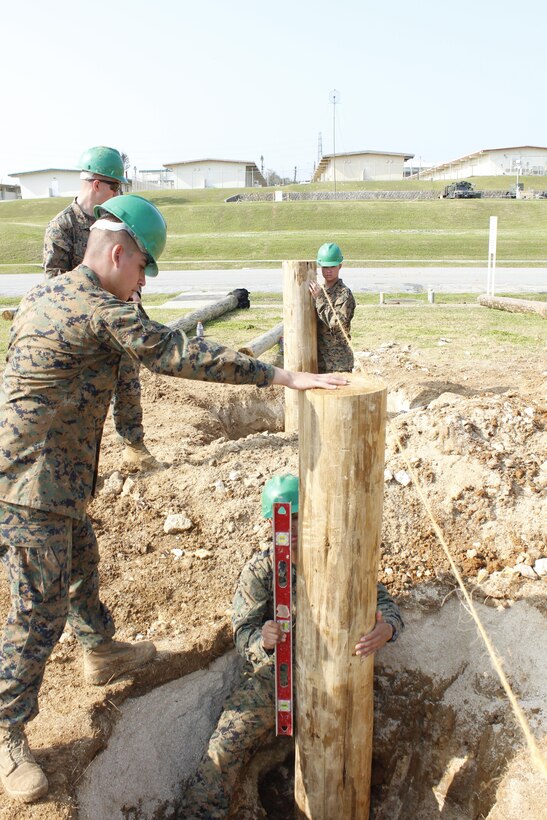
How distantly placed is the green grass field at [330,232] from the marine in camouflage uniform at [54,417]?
66.2 feet

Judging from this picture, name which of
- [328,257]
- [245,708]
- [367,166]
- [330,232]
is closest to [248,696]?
[245,708]

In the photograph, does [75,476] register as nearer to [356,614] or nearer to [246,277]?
[356,614]

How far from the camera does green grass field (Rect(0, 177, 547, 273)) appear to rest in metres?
24.8

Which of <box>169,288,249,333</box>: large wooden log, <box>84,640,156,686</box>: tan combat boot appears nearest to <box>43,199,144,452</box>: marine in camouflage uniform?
<box>84,640,156,686</box>: tan combat boot

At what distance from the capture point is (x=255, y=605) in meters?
3.46

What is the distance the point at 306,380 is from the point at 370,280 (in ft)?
54.0

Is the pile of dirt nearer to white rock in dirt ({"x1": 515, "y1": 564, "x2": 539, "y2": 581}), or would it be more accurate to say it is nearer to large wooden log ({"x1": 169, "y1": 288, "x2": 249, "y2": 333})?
white rock in dirt ({"x1": 515, "y1": 564, "x2": 539, "y2": 581})

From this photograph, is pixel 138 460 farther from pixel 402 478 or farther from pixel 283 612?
pixel 283 612

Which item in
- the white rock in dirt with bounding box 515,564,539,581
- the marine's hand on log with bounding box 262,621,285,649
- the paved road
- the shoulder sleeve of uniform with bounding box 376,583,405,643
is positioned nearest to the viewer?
the marine's hand on log with bounding box 262,621,285,649

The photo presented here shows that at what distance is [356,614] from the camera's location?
278 cm

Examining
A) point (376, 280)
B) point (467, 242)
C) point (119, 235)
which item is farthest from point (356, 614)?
point (467, 242)

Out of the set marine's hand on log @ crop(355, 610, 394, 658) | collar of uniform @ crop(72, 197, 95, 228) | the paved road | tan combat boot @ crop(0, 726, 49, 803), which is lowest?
tan combat boot @ crop(0, 726, 49, 803)

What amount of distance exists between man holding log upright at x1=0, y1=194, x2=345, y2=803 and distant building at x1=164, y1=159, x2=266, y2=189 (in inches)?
2470

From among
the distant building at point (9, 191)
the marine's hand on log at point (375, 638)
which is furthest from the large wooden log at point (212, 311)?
the distant building at point (9, 191)
